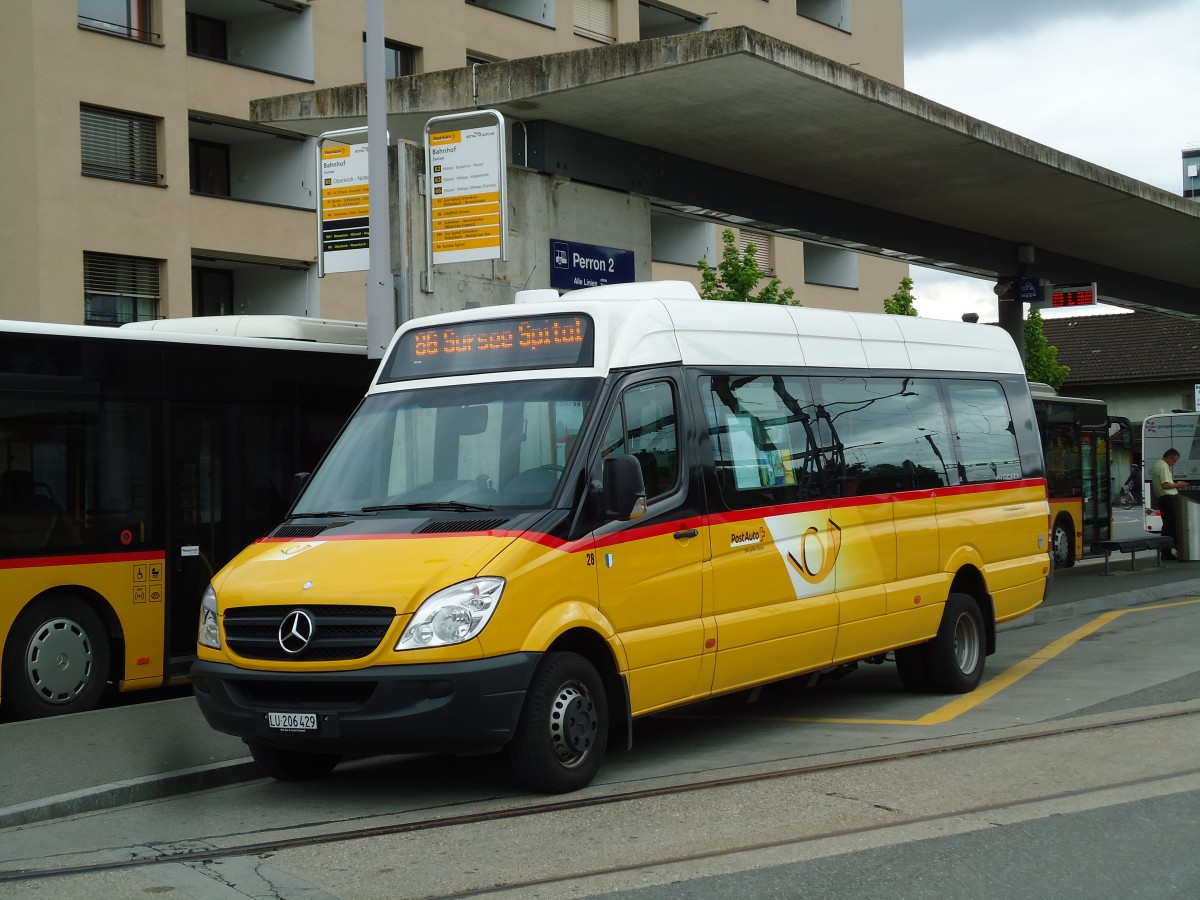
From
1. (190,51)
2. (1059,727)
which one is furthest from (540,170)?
(190,51)

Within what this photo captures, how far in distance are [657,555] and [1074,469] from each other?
21.0 metres

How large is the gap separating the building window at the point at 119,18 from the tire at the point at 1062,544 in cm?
1976

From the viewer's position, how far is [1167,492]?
24672 millimetres

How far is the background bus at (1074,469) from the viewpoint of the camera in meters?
26.4

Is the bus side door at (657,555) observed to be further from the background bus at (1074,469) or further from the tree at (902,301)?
the tree at (902,301)

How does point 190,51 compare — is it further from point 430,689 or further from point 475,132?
point 430,689

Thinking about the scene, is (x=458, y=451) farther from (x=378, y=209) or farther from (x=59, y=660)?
(x=378, y=209)

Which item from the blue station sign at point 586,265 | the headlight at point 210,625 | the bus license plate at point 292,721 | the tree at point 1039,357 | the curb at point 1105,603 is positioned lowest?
the curb at point 1105,603

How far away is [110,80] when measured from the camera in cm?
2984

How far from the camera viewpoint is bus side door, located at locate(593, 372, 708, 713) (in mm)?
8047

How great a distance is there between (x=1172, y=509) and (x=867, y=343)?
51.7ft

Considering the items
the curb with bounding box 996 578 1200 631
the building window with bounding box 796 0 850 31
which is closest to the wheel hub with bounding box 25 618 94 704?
the curb with bounding box 996 578 1200 631

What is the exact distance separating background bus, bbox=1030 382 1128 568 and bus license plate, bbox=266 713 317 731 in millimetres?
20149

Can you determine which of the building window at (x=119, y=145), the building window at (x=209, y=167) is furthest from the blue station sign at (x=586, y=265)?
the building window at (x=209, y=167)
